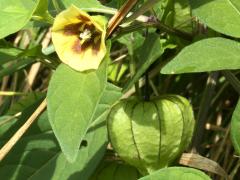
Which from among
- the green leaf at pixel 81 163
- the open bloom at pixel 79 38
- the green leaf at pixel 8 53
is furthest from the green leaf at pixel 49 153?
the open bloom at pixel 79 38

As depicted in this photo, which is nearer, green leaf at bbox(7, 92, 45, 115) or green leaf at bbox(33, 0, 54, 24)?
green leaf at bbox(33, 0, 54, 24)

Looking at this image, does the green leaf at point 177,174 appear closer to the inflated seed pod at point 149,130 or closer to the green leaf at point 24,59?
the inflated seed pod at point 149,130

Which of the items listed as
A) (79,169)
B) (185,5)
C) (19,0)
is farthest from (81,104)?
(185,5)

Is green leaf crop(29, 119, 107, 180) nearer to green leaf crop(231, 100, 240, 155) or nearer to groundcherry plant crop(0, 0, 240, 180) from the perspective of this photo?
groundcherry plant crop(0, 0, 240, 180)

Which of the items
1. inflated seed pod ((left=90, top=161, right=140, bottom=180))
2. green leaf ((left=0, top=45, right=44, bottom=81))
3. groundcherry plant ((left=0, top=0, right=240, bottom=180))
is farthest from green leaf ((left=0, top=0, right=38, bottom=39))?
inflated seed pod ((left=90, top=161, right=140, bottom=180))

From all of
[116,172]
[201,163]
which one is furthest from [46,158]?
[201,163]

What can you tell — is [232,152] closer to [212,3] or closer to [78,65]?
[212,3]
